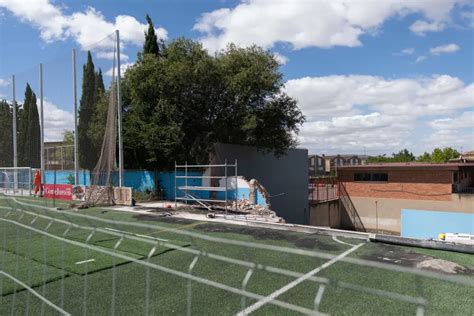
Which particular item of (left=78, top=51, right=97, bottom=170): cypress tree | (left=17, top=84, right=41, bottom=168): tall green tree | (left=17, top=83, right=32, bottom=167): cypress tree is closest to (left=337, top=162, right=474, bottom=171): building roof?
(left=78, top=51, right=97, bottom=170): cypress tree

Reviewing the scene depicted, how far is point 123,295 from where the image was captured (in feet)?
19.0

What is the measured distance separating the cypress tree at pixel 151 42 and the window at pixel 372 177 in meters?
17.8

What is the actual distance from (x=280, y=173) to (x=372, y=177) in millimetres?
7902

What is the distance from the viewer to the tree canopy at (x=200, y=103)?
20344mm

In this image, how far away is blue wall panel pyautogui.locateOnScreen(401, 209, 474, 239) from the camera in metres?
21.4

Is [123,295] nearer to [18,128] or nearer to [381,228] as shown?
[381,228]

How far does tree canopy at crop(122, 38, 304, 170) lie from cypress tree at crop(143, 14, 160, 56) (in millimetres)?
1518

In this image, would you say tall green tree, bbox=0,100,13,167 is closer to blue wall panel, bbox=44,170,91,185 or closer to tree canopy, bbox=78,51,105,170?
blue wall panel, bbox=44,170,91,185

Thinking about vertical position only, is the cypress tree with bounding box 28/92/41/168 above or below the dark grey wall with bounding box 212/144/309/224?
above

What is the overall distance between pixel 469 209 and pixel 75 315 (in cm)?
2650

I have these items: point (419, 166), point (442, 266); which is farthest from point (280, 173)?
point (442, 266)

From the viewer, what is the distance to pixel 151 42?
941 inches

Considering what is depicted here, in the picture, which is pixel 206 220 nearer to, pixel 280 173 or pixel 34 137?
pixel 280 173

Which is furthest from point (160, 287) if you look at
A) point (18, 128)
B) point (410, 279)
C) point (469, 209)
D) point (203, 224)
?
point (18, 128)
